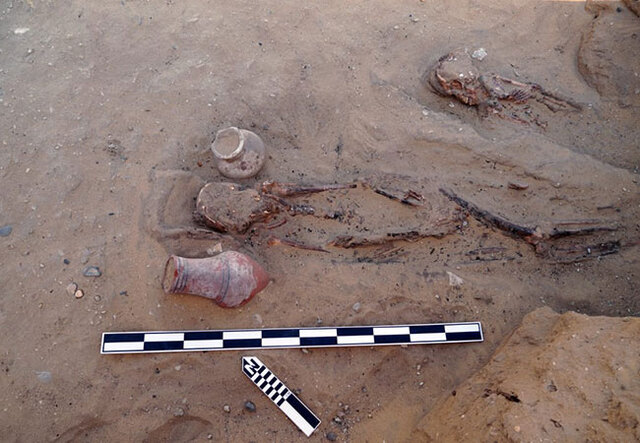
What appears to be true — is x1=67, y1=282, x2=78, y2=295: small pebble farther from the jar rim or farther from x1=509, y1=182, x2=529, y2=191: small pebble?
x1=509, y1=182, x2=529, y2=191: small pebble

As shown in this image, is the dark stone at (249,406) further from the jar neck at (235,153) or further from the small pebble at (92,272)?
the jar neck at (235,153)

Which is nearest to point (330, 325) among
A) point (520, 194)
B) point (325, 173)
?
point (325, 173)

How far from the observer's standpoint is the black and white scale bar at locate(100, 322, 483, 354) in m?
3.44

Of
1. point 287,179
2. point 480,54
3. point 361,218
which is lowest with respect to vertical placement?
point 361,218

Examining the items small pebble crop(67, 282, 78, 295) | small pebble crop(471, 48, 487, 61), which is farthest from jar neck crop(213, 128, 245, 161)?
small pebble crop(471, 48, 487, 61)

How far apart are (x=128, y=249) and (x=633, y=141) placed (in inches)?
171

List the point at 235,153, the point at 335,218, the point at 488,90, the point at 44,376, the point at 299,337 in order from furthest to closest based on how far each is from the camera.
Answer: the point at 488,90, the point at 335,218, the point at 235,153, the point at 299,337, the point at 44,376

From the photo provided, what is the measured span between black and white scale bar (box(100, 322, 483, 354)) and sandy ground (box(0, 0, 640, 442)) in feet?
0.22

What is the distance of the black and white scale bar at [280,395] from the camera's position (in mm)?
3279

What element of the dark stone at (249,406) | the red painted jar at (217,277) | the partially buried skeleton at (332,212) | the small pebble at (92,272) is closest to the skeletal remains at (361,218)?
the partially buried skeleton at (332,212)

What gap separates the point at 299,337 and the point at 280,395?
0.41m

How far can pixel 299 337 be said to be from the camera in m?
3.49

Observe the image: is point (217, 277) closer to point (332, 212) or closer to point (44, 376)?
point (332, 212)

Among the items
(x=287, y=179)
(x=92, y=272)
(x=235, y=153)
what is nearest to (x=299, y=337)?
(x=287, y=179)
